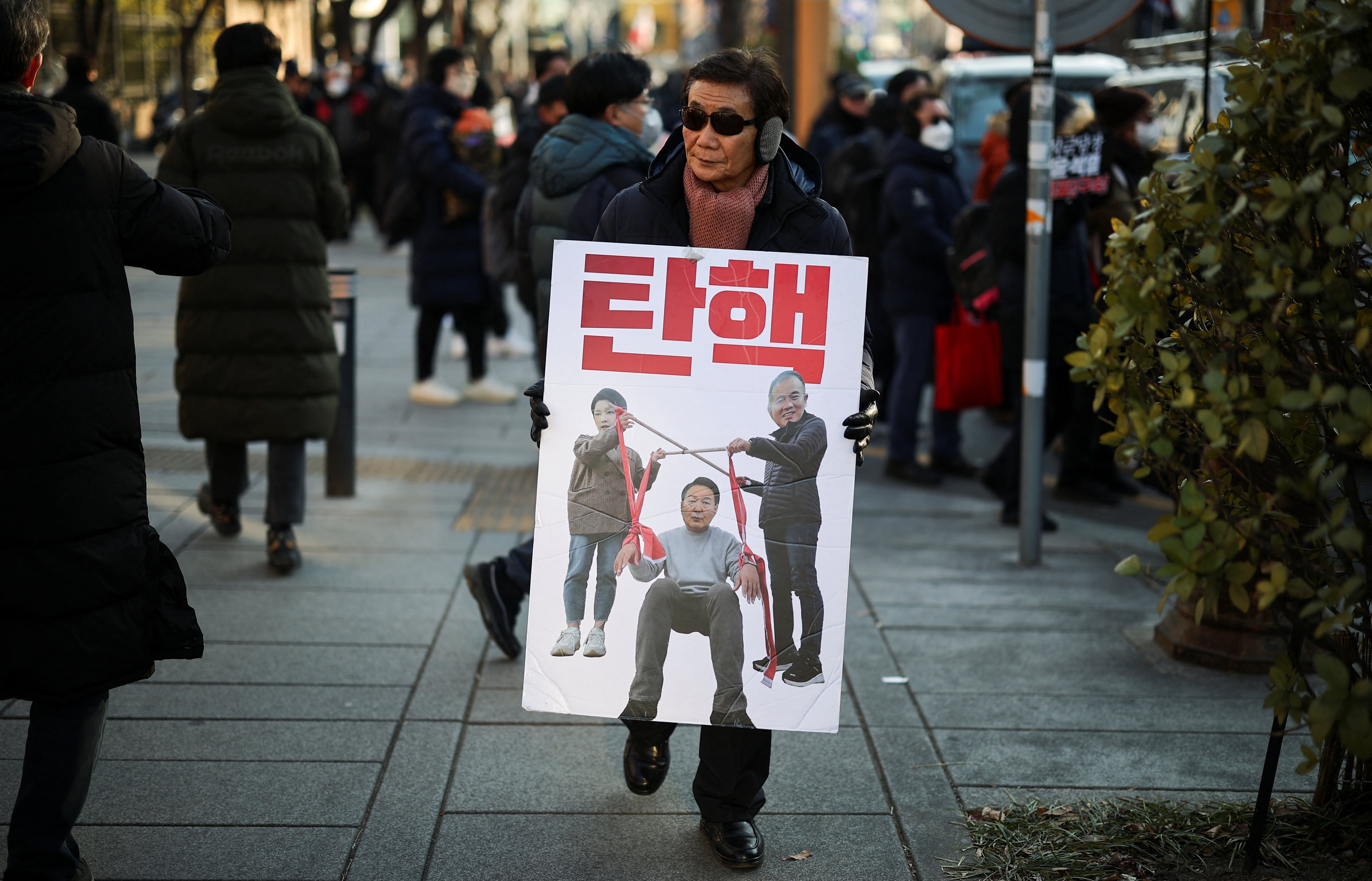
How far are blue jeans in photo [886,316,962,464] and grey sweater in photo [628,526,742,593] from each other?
4653mm

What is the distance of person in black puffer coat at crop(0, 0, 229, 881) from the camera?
2.78 m

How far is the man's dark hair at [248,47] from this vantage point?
5.27 meters

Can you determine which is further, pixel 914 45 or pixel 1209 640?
pixel 914 45

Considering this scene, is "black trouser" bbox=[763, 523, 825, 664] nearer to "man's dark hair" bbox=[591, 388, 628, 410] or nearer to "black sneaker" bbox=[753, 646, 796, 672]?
"black sneaker" bbox=[753, 646, 796, 672]

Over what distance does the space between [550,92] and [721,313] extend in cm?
418

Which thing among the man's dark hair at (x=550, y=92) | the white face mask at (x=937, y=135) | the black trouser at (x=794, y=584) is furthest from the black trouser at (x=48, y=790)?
the white face mask at (x=937, y=135)

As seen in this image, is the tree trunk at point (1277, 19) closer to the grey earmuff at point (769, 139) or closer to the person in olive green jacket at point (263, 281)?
the grey earmuff at point (769, 139)

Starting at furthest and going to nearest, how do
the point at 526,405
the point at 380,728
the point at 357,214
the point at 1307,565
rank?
the point at 357,214, the point at 526,405, the point at 380,728, the point at 1307,565

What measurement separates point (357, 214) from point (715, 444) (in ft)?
68.1

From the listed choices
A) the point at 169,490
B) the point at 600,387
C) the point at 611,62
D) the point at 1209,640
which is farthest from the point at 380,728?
the point at 169,490

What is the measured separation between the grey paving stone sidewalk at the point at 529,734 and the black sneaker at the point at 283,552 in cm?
5

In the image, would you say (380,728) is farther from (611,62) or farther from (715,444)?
(611,62)

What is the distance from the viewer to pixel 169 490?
670cm

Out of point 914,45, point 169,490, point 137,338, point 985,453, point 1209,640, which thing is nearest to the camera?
point 1209,640
